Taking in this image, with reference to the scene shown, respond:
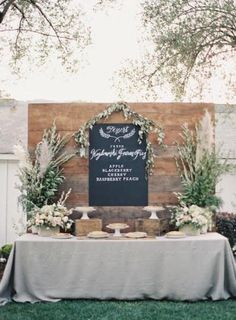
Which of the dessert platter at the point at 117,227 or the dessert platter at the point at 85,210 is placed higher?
the dessert platter at the point at 85,210

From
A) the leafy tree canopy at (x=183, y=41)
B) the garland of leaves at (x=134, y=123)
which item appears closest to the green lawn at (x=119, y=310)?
the garland of leaves at (x=134, y=123)

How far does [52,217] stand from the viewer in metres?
7.11

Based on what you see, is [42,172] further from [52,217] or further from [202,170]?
[202,170]

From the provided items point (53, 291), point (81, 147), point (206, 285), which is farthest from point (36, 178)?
point (206, 285)

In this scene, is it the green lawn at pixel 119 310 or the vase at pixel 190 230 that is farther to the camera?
the vase at pixel 190 230

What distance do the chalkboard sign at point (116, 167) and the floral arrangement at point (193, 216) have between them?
0.61m

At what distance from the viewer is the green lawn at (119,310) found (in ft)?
20.1

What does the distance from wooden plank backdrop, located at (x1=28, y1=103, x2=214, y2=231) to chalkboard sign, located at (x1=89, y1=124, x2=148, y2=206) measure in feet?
0.32

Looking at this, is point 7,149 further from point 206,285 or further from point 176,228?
point 206,285

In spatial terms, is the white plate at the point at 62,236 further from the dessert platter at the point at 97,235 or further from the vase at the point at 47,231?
the dessert platter at the point at 97,235

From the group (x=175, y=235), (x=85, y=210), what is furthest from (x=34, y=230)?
(x=175, y=235)

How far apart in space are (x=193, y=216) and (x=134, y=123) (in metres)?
1.50

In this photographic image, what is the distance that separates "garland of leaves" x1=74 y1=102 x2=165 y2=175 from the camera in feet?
25.2

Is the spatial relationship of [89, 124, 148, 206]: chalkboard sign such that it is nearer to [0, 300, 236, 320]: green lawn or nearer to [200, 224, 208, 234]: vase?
[200, 224, 208, 234]: vase
